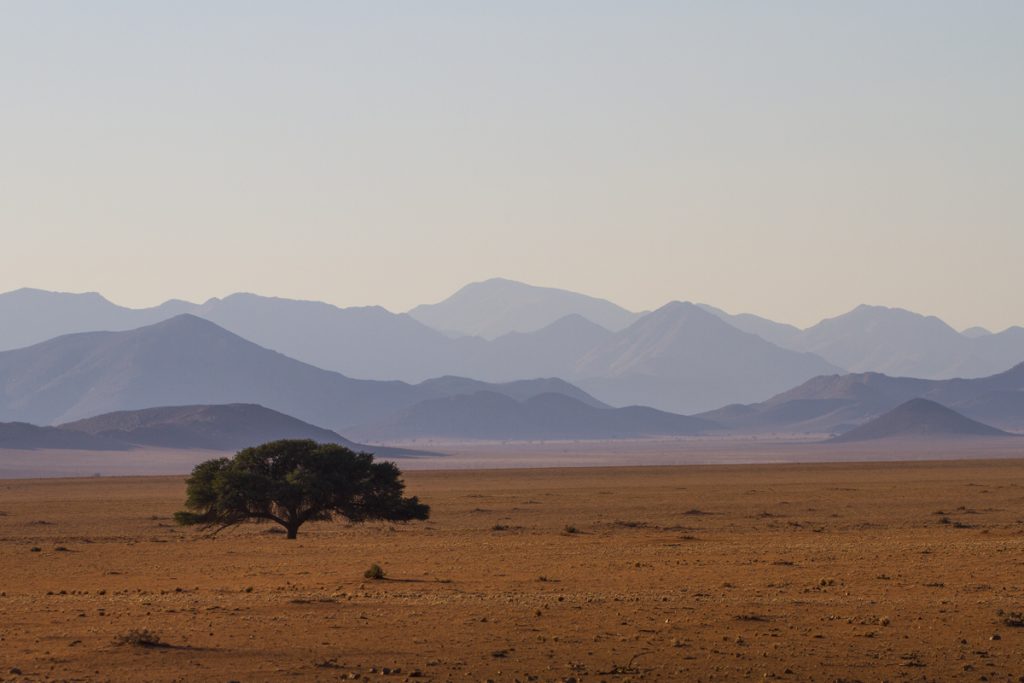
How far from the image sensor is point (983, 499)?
204ft

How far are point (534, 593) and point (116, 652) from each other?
8635 mm

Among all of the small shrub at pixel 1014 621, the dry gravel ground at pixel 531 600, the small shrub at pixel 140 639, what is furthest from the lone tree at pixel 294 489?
the small shrub at pixel 1014 621

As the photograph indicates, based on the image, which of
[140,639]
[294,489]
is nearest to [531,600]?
[140,639]

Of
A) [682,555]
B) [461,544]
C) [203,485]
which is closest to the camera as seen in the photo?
[682,555]

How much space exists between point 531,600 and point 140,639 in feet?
23.3

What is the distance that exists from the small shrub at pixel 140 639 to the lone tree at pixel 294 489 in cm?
2094

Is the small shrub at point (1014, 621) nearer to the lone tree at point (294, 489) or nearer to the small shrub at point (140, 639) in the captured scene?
the small shrub at point (140, 639)

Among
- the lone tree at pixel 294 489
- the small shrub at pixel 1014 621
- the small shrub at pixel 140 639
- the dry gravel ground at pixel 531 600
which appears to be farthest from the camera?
the lone tree at pixel 294 489

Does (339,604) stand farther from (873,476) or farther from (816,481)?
(873,476)

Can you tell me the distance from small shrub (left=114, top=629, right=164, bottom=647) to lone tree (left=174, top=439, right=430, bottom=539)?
824 inches

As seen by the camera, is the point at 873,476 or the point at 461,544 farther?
the point at 873,476

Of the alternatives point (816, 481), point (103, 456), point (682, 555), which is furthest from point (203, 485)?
point (103, 456)

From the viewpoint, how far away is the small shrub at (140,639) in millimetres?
20609

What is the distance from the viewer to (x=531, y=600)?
25.2m
